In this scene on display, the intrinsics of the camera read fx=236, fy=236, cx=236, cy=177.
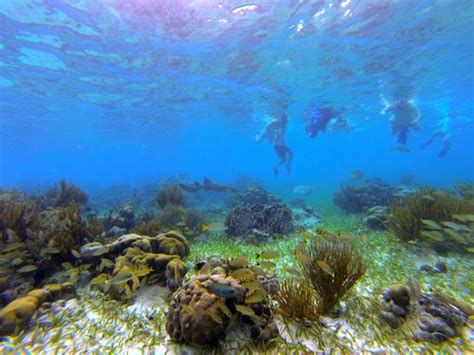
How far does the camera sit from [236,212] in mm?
10828

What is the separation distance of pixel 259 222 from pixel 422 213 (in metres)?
5.76

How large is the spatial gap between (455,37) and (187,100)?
81.0 ft

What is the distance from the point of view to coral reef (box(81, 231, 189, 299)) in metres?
4.42

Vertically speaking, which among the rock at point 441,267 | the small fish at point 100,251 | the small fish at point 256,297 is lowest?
the rock at point 441,267

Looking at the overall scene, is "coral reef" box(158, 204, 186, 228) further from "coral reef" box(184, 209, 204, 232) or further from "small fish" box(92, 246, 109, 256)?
"small fish" box(92, 246, 109, 256)

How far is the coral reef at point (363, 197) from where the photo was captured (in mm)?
15102

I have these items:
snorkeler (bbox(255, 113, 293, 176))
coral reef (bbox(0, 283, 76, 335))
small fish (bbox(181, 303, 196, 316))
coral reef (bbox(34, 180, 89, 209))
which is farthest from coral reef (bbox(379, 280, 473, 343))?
snorkeler (bbox(255, 113, 293, 176))

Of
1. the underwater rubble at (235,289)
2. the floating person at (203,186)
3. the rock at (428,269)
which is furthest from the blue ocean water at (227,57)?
the rock at (428,269)

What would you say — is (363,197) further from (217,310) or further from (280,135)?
(217,310)

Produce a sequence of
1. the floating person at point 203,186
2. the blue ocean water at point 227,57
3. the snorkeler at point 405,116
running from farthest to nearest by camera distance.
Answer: the snorkeler at point 405,116 → the floating person at point 203,186 → the blue ocean water at point 227,57

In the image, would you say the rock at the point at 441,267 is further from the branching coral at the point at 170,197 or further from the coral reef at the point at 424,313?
the branching coral at the point at 170,197

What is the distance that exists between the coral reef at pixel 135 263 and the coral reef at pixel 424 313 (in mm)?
3679

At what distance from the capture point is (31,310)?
13.2 ft

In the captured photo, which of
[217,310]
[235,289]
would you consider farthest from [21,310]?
[235,289]
